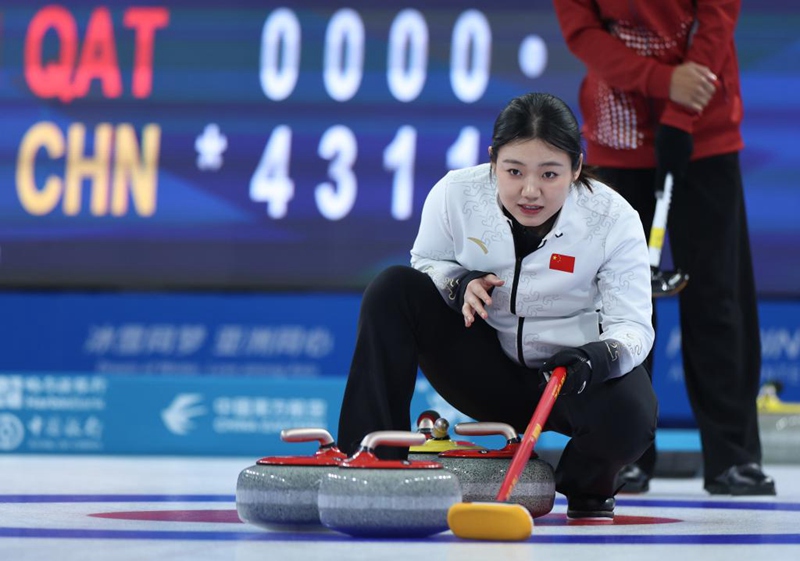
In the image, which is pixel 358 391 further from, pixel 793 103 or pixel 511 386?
pixel 793 103

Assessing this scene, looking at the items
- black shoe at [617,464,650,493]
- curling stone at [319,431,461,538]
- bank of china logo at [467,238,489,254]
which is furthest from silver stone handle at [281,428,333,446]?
black shoe at [617,464,650,493]

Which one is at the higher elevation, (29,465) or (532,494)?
(532,494)

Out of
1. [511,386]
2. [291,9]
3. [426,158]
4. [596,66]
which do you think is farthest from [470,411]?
[291,9]

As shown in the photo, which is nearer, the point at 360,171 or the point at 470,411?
the point at 470,411

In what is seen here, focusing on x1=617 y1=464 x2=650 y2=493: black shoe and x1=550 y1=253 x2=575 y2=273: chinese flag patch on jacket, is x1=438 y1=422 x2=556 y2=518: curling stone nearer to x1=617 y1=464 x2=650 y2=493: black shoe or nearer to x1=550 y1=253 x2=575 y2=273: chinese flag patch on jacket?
x1=550 y1=253 x2=575 y2=273: chinese flag patch on jacket

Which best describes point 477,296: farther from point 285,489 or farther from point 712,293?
point 712,293

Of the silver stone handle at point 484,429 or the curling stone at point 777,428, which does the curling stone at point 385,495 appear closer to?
the silver stone handle at point 484,429

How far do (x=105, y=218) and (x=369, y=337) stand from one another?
3363 mm

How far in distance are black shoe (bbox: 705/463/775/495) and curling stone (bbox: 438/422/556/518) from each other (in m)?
1.17

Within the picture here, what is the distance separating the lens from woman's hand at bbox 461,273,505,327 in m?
2.14

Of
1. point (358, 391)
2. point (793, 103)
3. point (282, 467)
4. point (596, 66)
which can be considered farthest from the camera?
point (793, 103)

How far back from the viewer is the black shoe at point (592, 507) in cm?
228

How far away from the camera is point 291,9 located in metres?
5.37

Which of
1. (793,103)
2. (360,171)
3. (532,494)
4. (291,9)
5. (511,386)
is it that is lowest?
(532,494)
